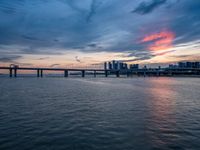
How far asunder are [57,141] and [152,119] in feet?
26.6

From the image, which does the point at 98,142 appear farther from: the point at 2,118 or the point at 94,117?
the point at 2,118

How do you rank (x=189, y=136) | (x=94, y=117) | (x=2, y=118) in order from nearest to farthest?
1. (x=189, y=136)
2. (x=2, y=118)
3. (x=94, y=117)

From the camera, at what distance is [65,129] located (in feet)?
37.0

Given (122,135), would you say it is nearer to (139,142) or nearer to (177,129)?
(139,142)

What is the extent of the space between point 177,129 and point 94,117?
A: 6396 mm

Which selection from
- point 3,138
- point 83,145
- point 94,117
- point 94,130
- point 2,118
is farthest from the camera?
point 94,117

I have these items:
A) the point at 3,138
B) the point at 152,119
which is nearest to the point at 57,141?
the point at 3,138

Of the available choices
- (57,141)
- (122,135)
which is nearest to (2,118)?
(57,141)

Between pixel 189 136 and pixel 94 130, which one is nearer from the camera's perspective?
pixel 189 136

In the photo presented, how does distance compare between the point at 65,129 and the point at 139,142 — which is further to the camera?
the point at 65,129

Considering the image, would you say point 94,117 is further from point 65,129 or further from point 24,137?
point 24,137

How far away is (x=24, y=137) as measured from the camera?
9.66 metres

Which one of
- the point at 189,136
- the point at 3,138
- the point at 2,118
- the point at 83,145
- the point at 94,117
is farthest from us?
the point at 94,117

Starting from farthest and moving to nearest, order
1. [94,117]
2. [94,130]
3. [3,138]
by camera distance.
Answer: [94,117], [94,130], [3,138]
